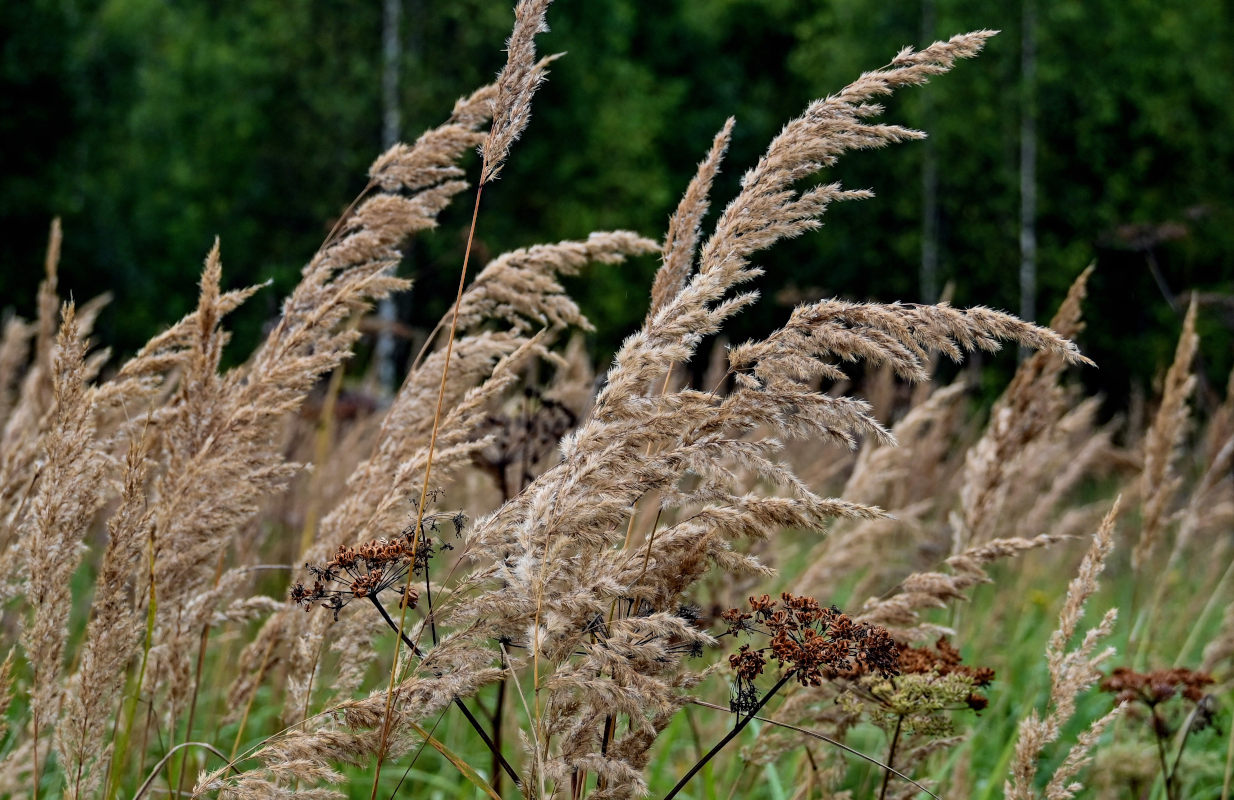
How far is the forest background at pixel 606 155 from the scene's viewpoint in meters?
17.0

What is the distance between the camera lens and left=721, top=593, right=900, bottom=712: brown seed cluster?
147 centimetres

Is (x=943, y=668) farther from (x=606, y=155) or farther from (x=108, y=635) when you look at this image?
(x=606, y=155)

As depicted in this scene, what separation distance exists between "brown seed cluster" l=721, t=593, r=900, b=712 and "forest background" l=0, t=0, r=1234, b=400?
607 inches

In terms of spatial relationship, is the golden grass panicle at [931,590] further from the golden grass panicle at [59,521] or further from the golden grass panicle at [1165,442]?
the golden grass panicle at [59,521]

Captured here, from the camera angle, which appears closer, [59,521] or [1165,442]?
[59,521]

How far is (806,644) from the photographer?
1491 mm

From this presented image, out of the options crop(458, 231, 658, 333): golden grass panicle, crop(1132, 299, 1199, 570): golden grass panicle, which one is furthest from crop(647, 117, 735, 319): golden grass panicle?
crop(1132, 299, 1199, 570): golden grass panicle

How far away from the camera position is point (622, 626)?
1.41 metres

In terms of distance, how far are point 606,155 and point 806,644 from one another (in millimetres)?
18836

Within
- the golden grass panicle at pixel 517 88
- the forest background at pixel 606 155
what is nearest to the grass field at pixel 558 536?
the golden grass panicle at pixel 517 88

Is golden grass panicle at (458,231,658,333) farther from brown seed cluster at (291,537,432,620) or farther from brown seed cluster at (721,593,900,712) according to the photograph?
brown seed cluster at (721,593,900,712)

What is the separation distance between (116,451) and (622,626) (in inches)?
67.8

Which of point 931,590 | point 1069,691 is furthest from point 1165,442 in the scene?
point 1069,691

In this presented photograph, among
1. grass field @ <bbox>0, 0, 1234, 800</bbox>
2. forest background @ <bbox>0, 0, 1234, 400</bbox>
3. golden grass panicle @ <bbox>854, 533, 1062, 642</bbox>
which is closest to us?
grass field @ <bbox>0, 0, 1234, 800</bbox>
